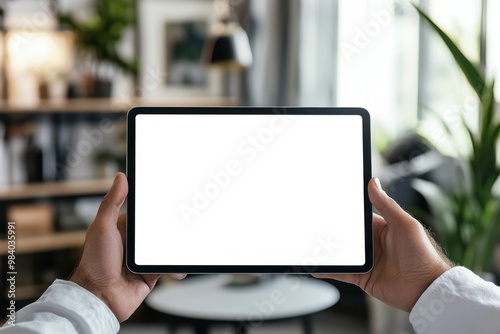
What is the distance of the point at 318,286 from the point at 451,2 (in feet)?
5.94

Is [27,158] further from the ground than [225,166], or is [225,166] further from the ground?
[225,166]

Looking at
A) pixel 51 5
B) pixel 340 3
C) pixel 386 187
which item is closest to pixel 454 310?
pixel 386 187

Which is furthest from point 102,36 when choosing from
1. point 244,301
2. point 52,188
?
point 244,301

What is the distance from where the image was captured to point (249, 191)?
988 millimetres

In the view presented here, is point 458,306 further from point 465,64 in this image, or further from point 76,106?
point 76,106

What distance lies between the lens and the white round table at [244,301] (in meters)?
2.37

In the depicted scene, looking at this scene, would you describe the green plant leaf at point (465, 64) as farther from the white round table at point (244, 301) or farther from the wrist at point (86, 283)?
the white round table at point (244, 301)

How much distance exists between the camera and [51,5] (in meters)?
4.12

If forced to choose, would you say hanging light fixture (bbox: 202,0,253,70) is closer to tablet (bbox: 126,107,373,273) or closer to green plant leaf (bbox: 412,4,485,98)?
green plant leaf (bbox: 412,4,485,98)

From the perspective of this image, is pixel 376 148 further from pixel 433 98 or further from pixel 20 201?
pixel 20 201

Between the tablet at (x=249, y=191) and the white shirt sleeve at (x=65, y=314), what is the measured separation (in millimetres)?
88

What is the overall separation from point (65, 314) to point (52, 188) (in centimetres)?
327

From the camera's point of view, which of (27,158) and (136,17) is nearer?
(27,158)

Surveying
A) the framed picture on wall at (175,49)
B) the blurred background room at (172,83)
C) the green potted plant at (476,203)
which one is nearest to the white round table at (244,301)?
the green potted plant at (476,203)
